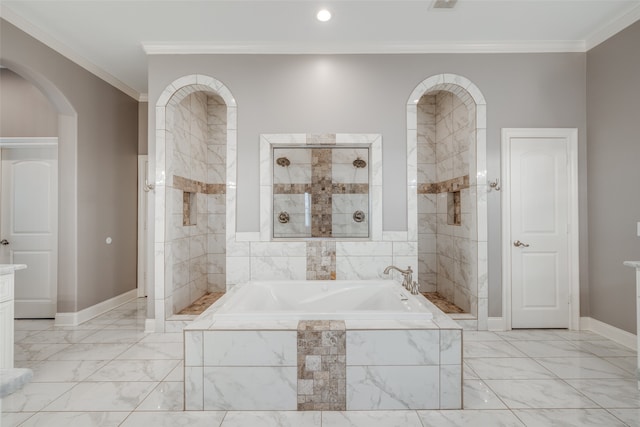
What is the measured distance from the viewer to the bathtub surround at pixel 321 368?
2.01 meters

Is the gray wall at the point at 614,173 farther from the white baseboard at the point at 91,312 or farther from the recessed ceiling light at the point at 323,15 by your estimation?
the white baseboard at the point at 91,312

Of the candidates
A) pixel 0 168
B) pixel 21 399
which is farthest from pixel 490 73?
pixel 0 168

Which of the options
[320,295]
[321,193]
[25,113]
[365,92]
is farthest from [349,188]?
[25,113]

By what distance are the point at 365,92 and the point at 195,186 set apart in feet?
7.77

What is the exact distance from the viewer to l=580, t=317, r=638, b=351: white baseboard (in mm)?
2889

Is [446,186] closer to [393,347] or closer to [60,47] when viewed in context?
[393,347]

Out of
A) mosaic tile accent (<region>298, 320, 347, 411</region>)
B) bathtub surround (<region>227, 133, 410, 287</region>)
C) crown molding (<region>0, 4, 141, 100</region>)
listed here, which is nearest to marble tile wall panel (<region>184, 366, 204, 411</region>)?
mosaic tile accent (<region>298, 320, 347, 411</region>)

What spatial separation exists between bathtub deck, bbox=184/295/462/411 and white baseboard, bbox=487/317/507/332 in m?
1.60

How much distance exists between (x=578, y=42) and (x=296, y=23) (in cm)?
283

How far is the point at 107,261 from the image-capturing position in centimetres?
405

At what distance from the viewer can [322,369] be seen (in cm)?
202

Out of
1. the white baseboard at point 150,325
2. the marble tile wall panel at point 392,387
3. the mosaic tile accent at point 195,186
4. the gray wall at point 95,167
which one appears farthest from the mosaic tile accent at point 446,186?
the gray wall at point 95,167

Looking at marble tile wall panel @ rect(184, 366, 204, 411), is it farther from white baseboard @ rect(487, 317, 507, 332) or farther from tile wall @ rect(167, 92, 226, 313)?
white baseboard @ rect(487, 317, 507, 332)

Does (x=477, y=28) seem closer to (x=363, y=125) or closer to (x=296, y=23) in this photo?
(x=363, y=125)
